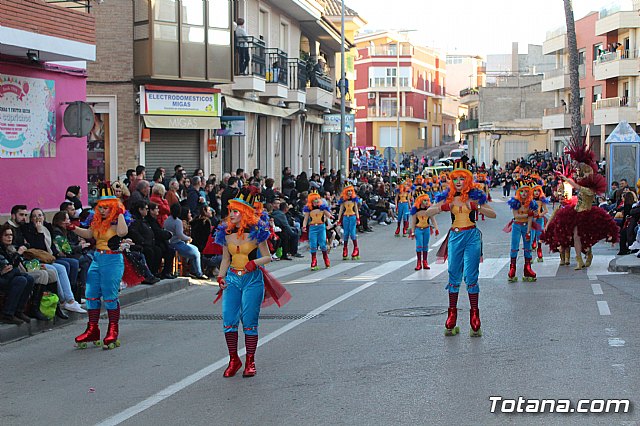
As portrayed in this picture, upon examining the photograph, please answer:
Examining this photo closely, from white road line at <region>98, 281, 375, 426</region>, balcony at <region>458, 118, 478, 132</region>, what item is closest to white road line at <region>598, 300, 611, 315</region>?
white road line at <region>98, 281, 375, 426</region>

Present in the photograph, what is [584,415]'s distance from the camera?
750 centimetres

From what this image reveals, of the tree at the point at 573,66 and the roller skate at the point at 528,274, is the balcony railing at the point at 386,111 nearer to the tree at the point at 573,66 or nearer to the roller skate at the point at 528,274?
the tree at the point at 573,66

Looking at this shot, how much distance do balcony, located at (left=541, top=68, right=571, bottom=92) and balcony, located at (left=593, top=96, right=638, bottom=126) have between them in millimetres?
8993

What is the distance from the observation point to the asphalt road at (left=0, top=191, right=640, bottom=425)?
26.2 ft

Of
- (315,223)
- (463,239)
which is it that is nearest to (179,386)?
(463,239)

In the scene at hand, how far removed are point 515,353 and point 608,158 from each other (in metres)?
29.1

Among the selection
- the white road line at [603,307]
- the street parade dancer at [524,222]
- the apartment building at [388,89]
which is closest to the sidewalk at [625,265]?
the street parade dancer at [524,222]

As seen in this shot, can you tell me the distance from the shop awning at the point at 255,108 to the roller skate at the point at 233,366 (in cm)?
2130

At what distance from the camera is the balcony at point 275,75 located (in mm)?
35406

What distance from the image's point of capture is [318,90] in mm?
44031

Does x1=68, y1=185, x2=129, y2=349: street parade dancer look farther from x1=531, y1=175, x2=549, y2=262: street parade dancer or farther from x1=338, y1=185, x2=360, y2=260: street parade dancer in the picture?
x1=338, y1=185, x2=360, y2=260: street parade dancer

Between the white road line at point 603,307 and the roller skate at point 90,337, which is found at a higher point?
the white road line at point 603,307

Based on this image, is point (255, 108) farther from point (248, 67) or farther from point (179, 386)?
point (179, 386)

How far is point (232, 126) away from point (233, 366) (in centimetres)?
2172
